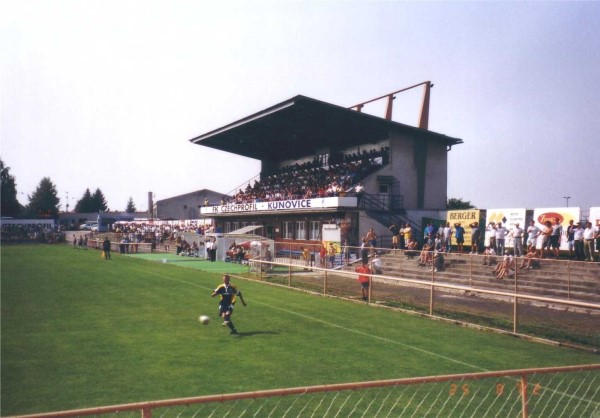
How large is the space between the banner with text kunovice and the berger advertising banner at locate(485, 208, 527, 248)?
38.6ft

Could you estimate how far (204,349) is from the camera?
11.6m

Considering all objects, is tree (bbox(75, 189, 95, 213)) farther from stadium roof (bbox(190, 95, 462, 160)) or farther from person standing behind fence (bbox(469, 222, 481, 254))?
person standing behind fence (bbox(469, 222, 481, 254))

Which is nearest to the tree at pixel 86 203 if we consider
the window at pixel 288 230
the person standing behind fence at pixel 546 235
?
the window at pixel 288 230

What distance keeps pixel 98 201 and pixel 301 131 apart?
107702 millimetres

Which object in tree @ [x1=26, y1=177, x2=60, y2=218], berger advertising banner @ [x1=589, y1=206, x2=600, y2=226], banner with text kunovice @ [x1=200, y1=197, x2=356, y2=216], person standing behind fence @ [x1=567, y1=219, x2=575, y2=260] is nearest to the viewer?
person standing behind fence @ [x1=567, y1=219, x2=575, y2=260]

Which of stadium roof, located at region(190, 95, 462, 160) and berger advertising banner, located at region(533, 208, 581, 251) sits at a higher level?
stadium roof, located at region(190, 95, 462, 160)

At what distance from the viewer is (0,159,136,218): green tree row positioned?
8472 centimetres

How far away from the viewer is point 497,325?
1525cm

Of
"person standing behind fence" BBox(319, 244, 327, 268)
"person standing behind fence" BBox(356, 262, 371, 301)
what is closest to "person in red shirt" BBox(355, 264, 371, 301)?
"person standing behind fence" BBox(356, 262, 371, 301)

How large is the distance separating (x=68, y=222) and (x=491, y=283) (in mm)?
106978

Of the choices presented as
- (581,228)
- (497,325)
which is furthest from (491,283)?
(497,325)

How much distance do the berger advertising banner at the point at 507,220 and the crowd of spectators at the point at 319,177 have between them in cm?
1250

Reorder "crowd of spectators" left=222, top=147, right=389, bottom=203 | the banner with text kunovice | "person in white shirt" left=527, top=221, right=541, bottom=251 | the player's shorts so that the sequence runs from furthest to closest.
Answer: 1. "crowd of spectators" left=222, top=147, right=389, bottom=203
2. the banner with text kunovice
3. "person in white shirt" left=527, top=221, right=541, bottom=251
4. the player's shorts

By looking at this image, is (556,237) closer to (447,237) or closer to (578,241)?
(578,241)
